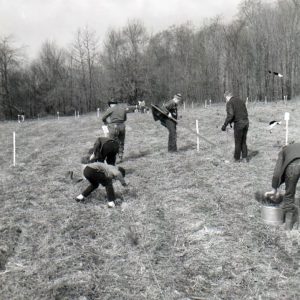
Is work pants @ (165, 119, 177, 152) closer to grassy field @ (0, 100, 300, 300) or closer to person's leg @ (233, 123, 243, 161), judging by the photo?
grassy field @ (0, 100, 300, 300)

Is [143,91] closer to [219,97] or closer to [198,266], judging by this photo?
[219,97]

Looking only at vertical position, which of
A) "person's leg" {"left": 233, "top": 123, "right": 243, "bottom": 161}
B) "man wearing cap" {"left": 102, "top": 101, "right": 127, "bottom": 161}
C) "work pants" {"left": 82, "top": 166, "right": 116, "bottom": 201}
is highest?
"man wearing cap" {"left": 102, "top": 101, "right": 127, "bottom": 161}

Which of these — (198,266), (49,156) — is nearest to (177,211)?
(198,266)

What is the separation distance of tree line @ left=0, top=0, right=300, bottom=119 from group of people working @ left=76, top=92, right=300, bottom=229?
1801 inches

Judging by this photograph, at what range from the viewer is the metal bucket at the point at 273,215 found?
7180 mm

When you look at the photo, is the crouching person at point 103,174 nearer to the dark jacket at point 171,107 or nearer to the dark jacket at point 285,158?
the dark jacket at point 285,158

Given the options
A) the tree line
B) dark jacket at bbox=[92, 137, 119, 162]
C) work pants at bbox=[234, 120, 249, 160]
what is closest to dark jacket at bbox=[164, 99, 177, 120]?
work pants at bbox=[234, 120, 249, 160]

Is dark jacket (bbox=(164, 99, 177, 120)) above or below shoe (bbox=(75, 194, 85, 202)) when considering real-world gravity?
above

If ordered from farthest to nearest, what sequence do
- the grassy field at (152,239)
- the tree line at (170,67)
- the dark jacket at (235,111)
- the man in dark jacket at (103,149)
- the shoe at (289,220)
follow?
the tree line at (170,67), the dark jacket at (235,111), the man in dark jacket at (103,149), the shoe at (289,220), the grassy field at (152,239)

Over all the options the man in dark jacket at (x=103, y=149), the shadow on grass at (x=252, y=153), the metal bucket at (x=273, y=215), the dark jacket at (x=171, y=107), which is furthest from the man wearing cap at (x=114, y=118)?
the metal bucket at (x=273, y=215)

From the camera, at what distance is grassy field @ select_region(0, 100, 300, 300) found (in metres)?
5.39

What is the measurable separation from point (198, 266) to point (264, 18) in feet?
192

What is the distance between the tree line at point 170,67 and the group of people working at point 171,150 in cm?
4574

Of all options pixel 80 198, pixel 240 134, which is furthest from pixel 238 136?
pixel 80 198
